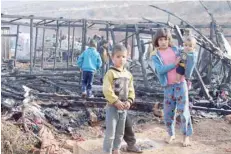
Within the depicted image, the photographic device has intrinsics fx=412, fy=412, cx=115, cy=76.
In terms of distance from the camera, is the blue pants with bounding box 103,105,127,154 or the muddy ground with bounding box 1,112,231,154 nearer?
the blue pants with bounding box 103,105,127,154

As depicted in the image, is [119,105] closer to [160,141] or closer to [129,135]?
[129,135]

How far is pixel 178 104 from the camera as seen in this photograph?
5.55 m

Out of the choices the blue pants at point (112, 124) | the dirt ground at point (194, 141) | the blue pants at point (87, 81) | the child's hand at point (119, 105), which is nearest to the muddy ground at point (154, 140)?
the dirt ground at point (194, 141)

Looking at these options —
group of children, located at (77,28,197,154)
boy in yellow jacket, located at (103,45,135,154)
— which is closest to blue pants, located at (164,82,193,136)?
group of children, located at (77,28,197,154)

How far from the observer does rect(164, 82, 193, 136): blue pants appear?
217 inches

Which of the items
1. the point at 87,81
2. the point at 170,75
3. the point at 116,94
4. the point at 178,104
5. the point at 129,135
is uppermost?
the point at 170,75

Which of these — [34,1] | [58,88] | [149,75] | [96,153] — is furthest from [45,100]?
[34,1]

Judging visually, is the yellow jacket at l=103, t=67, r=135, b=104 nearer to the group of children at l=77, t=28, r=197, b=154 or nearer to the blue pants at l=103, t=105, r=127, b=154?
the group of children at l=77, t=28, r=197, b=154

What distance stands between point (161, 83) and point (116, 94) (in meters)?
0.90

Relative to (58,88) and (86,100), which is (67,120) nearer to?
(86,100)

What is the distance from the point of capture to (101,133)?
739 centimetres

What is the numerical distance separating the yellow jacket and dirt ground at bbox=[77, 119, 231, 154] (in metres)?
0.93

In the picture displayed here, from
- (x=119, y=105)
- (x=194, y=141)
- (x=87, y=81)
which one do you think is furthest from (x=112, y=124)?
(x=87, y=81)

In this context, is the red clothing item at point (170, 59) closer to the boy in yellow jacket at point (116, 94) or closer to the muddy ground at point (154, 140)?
the boy in yellow jacket at point (116, 94)
